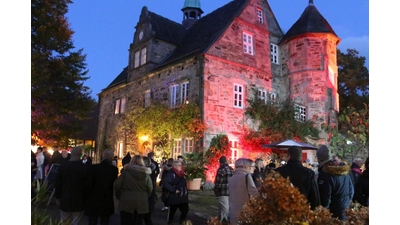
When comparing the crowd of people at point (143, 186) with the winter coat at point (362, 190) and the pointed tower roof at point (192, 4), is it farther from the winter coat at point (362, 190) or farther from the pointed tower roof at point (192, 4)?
the pointed tower roof at point (192, 4)

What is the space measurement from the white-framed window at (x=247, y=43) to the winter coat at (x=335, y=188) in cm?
1126

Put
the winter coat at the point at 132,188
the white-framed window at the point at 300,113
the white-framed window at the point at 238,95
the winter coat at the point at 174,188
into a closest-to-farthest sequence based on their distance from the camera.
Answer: the winter coat at the point at 132,188 → the winter coat at the point at 174,188 → the white-framed window at the point at 238,95 → the white-framed window at the point at 300,113

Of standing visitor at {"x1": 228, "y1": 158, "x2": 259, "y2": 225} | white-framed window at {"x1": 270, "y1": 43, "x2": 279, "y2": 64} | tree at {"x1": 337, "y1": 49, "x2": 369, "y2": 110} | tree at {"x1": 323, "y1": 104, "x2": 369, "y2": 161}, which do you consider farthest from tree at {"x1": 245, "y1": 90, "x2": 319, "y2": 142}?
standing visitor at {"x1": 228, "y1": 158, "x2": 259, "y2": 225}

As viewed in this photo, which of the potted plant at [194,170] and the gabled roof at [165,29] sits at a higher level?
the gabled roof at [165,29]

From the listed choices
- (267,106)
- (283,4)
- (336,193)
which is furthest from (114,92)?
(336,193)

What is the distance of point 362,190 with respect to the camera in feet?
15.2

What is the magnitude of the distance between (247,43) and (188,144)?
509 centimetres

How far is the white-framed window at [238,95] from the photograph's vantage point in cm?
1430

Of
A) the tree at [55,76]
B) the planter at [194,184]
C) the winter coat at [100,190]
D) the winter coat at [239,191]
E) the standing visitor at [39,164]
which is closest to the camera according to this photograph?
the winter coat at [239,191]

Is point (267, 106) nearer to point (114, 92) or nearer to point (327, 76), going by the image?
point (327, 76)

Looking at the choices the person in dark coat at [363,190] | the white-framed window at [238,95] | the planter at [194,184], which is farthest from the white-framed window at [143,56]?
the person in dark coat at [363,190]

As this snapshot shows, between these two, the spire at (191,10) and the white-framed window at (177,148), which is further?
the spire at (191,10)

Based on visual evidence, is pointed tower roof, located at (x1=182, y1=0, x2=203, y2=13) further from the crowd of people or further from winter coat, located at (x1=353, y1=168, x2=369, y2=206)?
winter coat, located at (x1=353, y1=168, x2=369, y2=206)

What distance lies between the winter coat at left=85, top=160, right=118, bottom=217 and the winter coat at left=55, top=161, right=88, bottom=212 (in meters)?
0.09
